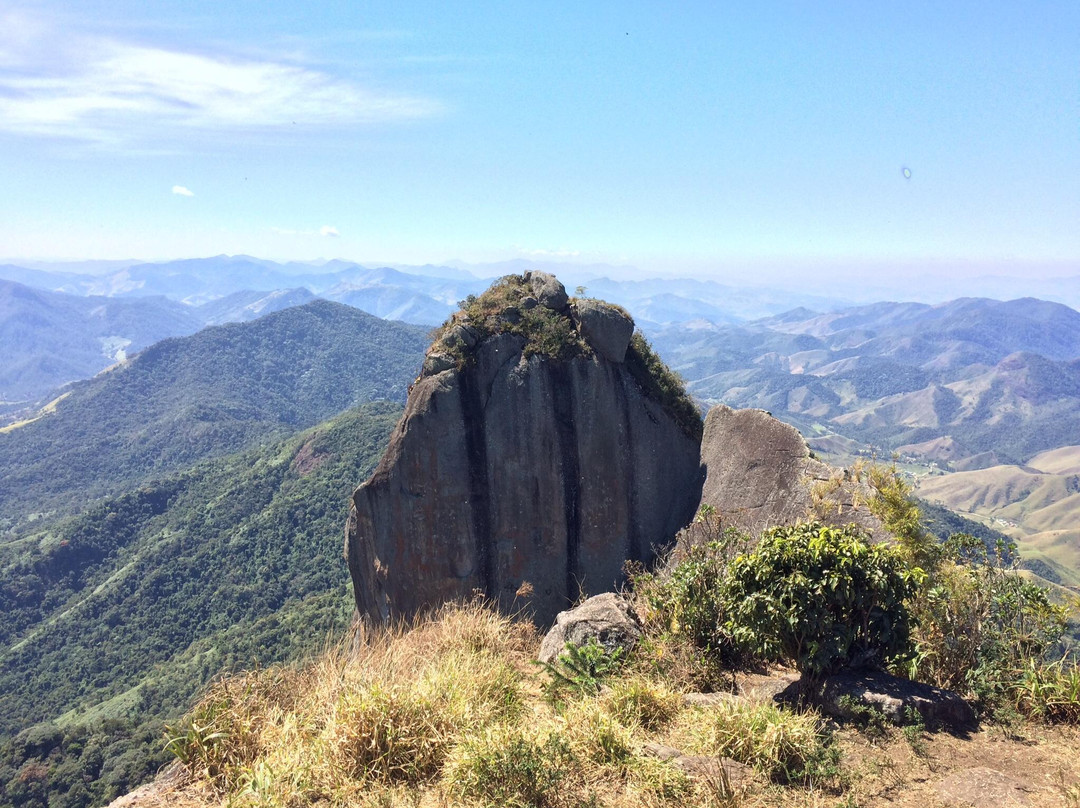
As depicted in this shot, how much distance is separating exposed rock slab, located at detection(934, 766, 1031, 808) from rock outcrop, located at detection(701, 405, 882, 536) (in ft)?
22.3

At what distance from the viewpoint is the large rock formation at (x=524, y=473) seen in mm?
20000

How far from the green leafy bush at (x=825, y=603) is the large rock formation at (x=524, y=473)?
Result: 39.6ft

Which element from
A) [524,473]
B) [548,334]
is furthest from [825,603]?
[548,334]

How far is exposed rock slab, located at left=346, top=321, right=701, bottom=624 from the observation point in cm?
1998

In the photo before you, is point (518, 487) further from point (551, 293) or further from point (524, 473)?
point (551, 293)

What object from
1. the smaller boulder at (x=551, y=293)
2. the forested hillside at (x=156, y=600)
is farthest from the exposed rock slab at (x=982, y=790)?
the forested hillside at (x=156, y=600)

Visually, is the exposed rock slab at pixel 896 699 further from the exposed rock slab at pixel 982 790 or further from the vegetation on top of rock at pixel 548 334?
the vegetation on top of rock at pixel 548 334

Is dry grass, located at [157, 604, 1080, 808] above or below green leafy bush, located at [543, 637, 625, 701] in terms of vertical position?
above

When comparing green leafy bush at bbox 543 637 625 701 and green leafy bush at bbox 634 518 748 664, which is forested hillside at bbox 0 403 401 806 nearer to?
green leafy bush at bbox 543 637 625 701

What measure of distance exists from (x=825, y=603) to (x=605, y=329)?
14.8 m

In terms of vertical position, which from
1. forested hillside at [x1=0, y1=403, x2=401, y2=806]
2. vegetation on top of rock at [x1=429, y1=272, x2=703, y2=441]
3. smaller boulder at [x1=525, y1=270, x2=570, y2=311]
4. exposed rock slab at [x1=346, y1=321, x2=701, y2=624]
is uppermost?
smaller boulder at [x1=525, y1=270, x2=570, y2=311]

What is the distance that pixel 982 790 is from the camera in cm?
595

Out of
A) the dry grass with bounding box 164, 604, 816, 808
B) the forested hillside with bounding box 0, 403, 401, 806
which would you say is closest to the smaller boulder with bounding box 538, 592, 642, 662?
the dry grass with bounding box 164, 604, 816, 808

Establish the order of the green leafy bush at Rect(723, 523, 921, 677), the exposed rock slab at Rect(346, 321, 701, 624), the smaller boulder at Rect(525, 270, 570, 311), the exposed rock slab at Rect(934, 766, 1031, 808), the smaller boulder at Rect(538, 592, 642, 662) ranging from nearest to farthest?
the exposed rock slab at Rect(934, 766, 1031, 808) < the green leafy bush at Rect(723, 523, 921, 677) < the smaller boulder at Rect(538, 592, 642, 662) < the exposed rock slab at Rect(346, 321, 701, 624) < the smaller boulder at Rect(525, 270, 570, 311)
